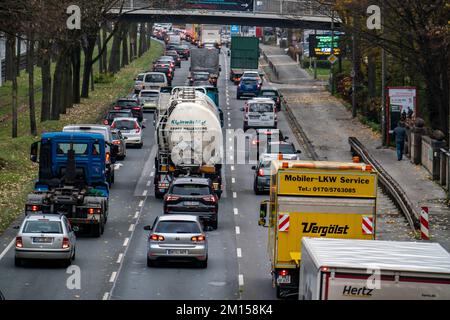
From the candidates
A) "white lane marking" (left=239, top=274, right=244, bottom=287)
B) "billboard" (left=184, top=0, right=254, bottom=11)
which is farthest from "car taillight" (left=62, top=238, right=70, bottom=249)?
"billboard" (left=184, top=0, right=254, bottom=11)

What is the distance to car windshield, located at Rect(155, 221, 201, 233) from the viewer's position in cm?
3228

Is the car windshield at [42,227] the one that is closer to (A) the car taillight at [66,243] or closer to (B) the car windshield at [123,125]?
(A) the car taillight at [66,243]

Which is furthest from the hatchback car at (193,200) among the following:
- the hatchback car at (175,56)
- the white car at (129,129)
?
the hatchback car at (175,56)

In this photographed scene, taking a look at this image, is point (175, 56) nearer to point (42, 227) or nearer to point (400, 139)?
point (400, 139)

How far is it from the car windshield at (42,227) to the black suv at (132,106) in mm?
38543

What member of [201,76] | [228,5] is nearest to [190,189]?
[201,76]

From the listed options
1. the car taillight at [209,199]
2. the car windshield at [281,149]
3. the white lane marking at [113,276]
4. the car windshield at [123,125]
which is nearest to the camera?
the white lane marking at [113,276]

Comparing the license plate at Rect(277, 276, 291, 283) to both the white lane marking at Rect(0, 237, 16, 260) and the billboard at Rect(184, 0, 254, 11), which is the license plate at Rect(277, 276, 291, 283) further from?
the billboard at Rect(184, 0, 254, 11)

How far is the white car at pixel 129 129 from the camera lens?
196 ft

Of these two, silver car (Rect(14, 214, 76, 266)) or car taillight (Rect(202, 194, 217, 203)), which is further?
car taillight (Rect(202, 194, 217, 203))

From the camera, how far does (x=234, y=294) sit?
95.9ft

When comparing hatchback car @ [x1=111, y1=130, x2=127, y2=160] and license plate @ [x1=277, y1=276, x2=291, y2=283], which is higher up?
hatchback car @ [x1=111, y1=130, x2=127, y2=160]

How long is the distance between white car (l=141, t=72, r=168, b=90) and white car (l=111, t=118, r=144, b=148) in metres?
24.3
